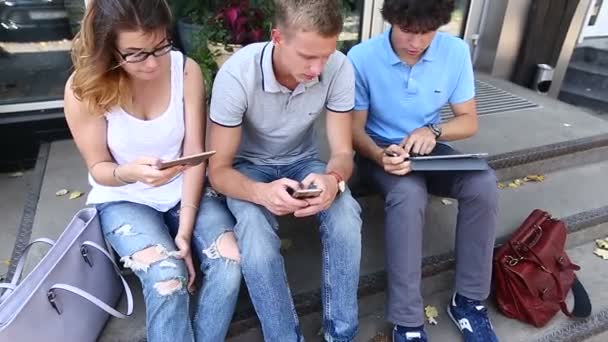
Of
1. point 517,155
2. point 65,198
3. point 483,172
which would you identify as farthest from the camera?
point 517,155

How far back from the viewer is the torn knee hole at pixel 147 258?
1352mm

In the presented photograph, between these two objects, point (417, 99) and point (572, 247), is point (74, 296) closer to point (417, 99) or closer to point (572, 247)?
point (417, 99)

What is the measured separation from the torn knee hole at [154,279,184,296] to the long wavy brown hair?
0.56m

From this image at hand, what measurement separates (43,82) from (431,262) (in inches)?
97.2

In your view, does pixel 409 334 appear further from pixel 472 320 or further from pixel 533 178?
pixel 533 178

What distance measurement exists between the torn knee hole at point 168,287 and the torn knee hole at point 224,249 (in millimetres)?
129

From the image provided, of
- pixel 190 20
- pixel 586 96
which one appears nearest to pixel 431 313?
pixel 190 20

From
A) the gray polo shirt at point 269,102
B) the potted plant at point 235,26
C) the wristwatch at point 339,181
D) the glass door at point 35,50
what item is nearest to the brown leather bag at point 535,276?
the wristwatch at point 339,181

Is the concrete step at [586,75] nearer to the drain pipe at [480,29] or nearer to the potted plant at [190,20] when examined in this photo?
the drain pipe at [480,29]

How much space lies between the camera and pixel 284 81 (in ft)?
5.04

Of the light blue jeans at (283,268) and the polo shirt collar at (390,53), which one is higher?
the polo shirt collar at (390,53)

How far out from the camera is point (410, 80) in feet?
5.87

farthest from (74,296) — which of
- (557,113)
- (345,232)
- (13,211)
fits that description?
(557,113)

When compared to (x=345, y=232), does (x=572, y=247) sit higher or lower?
lower
